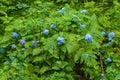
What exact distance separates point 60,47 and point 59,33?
0.55 ft

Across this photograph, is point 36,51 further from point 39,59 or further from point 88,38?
point 88,38

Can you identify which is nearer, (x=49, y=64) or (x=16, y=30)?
(x=49, y=64)

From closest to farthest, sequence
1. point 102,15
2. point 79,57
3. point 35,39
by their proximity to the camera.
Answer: point 79,57 < point 35,39 < point 102,15

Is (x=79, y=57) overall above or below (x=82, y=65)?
above

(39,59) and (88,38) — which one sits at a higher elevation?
(88,38)

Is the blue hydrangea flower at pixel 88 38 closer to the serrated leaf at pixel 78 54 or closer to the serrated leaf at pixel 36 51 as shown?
the serrated leaf at pixel 78 54

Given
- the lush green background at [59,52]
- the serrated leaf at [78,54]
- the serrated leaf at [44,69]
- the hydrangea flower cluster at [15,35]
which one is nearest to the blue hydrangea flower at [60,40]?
the lush green background at [59,52]

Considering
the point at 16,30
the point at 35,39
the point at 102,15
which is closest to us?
the point at 35,39

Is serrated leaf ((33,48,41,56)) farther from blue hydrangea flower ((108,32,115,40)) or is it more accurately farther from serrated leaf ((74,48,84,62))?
blue hydrangea flower ((108,32,115,40))

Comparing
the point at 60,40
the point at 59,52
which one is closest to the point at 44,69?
the point at 59,52

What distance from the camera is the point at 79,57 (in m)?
3.62

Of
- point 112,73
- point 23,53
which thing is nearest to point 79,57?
point 112,73

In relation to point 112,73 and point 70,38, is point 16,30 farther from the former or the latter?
point 112,73

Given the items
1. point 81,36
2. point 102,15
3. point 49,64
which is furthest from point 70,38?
point 102,15
